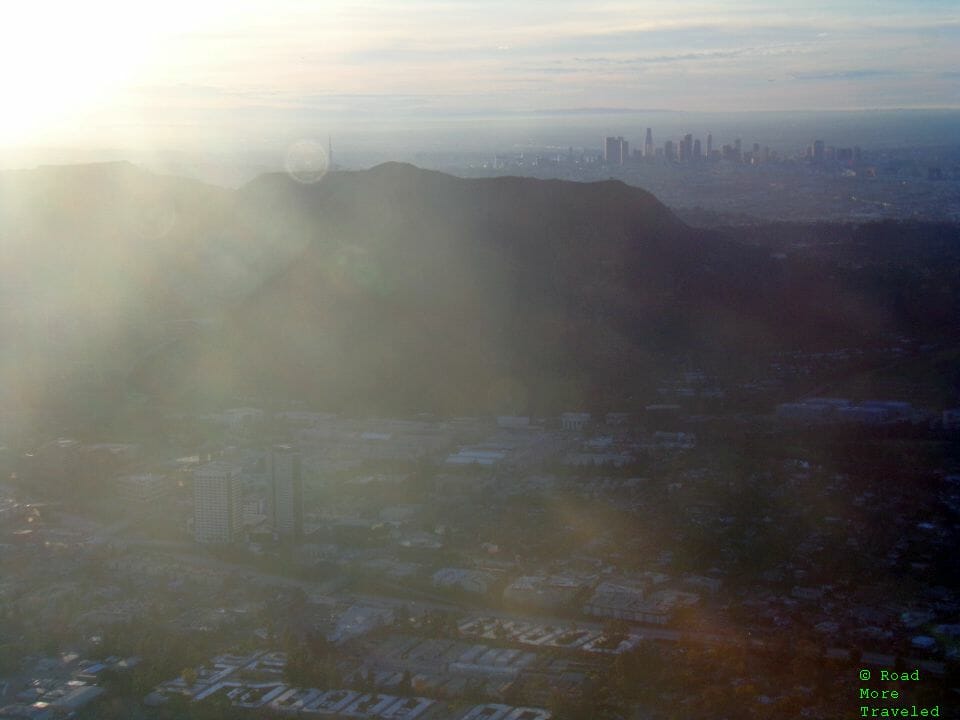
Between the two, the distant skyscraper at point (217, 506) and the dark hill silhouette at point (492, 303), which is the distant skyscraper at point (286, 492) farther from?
the dark hill silhouette at point (492, 303)

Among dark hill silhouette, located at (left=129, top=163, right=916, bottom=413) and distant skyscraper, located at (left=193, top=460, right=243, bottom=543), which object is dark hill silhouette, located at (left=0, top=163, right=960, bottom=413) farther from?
distant skyscraper, located at (left=193, top=460, right=243, bottom=543)

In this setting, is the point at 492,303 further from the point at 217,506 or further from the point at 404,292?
the point at 217,506

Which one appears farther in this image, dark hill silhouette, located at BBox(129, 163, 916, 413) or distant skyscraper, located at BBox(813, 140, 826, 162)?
distant skyscraper, located at BBox(813, 140, 826, 162)

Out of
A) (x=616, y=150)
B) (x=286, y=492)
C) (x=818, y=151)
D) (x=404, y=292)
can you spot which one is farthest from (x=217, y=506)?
(x=818, y=151)

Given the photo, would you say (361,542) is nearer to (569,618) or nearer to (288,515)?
(288,515)

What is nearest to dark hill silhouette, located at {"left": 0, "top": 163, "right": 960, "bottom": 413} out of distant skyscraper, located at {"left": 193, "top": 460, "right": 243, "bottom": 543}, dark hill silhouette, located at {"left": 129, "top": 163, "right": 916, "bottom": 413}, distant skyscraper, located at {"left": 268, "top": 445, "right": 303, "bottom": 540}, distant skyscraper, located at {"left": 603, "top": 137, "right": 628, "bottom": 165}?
dark hill silhouette, located at {"left": 129, "top": 163, "right": 916, "bottom": 413}
